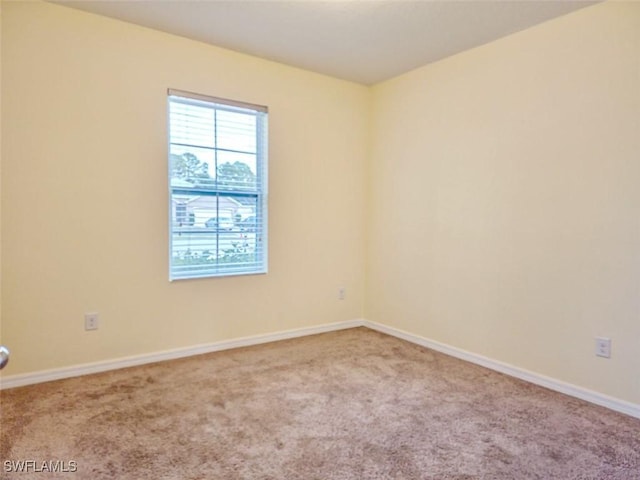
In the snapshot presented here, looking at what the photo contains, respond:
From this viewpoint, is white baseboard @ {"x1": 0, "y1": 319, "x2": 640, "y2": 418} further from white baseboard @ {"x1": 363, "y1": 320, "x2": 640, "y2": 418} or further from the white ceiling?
the white ceiling

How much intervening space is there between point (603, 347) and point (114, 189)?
330cm

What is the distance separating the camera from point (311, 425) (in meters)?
2.19

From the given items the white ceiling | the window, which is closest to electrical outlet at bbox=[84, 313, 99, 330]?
the window

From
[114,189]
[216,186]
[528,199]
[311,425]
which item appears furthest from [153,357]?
[528,199]

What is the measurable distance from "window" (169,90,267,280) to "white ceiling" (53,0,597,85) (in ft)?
1.68

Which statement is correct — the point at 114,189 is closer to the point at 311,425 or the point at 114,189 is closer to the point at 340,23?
the point at 340,23

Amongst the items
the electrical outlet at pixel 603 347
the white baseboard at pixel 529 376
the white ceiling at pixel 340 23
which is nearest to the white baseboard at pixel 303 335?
the white baseboard at pixel 529 376

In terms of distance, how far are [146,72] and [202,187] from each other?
90cm

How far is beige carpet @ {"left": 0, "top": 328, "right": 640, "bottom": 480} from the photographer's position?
1825 mm

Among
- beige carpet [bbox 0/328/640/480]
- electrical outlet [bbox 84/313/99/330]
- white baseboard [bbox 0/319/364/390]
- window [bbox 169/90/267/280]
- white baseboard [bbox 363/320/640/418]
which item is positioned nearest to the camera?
beige carpet [bbox 0/328/640/480]

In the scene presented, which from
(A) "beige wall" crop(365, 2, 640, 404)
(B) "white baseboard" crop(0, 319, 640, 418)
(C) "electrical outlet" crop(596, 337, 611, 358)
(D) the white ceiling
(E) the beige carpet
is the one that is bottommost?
(E) the beige carpet

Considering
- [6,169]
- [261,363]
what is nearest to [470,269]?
[261,363]

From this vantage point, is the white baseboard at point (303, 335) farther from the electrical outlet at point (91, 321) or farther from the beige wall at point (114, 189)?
the electrical outlet at point (91, 321)

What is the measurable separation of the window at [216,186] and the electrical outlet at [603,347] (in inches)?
96.6
